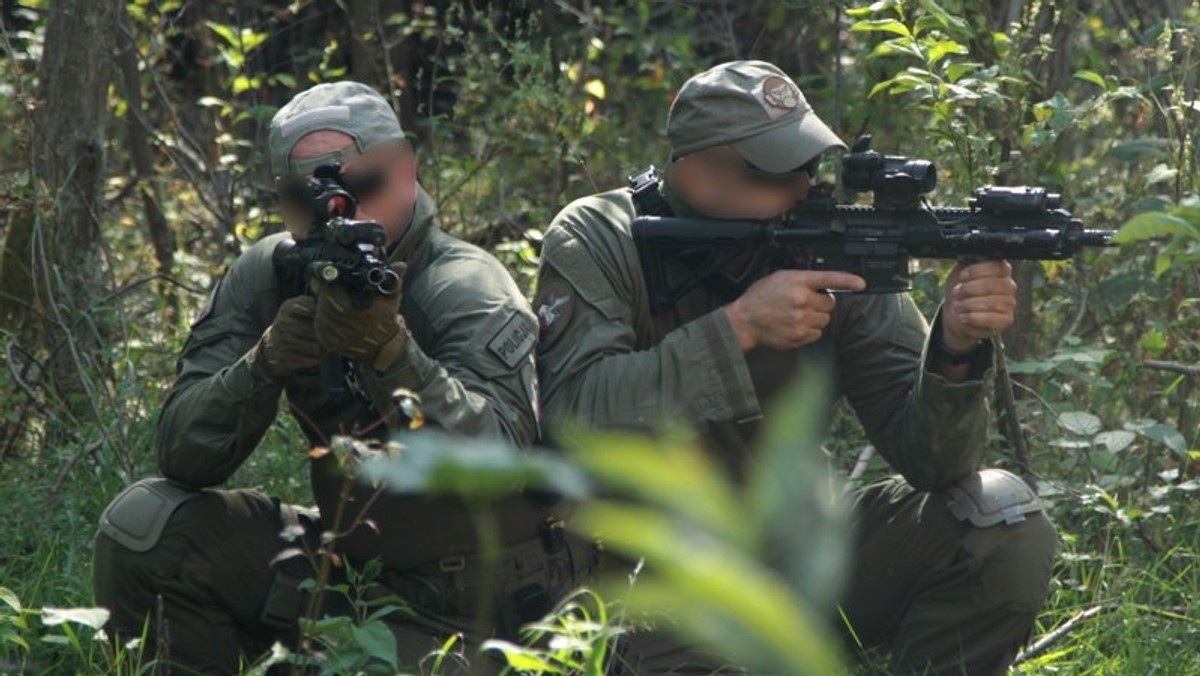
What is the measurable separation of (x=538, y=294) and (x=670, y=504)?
9.12 feet

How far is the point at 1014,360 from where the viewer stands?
4.76 metres

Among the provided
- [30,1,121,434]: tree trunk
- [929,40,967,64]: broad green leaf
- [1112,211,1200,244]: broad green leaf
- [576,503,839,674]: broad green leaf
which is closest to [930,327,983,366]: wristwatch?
[929,40,967,64]: broad green leaf

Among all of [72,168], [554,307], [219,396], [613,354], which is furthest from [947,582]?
[72,168]

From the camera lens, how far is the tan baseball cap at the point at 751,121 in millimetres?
3311

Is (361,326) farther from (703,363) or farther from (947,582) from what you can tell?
(947,582)

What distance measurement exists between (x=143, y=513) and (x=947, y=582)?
1589 millimetres

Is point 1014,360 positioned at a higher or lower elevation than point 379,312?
lower

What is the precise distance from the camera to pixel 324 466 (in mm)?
3248

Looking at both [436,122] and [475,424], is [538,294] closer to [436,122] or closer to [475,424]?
[475,424]

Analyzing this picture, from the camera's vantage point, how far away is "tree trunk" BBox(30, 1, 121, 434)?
4789 mm

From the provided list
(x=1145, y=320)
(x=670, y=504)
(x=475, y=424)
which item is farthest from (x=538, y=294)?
(x=670, y=504)

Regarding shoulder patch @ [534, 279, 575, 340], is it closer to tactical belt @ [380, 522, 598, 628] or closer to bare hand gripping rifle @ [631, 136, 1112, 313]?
bare hand gripping rifle @ [631, 136, 1112, 313]

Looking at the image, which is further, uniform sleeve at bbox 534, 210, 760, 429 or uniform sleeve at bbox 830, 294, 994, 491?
uniform sleeve at bbox 830, 294, 994, 491

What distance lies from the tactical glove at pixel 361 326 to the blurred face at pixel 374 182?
1.18ft
